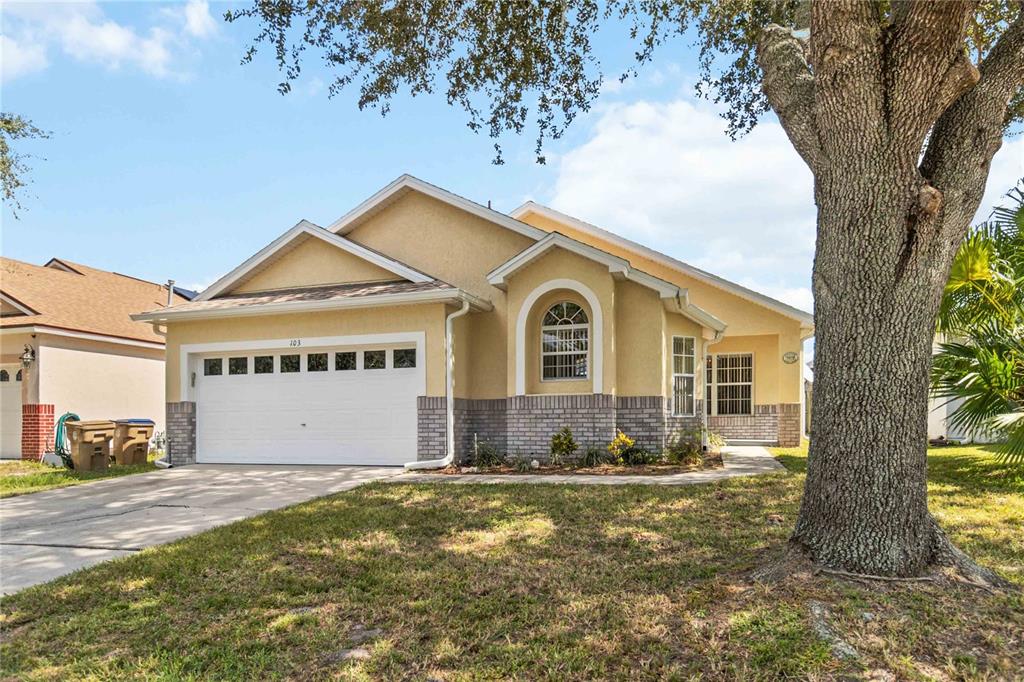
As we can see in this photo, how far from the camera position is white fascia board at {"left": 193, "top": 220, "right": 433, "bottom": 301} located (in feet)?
46.1

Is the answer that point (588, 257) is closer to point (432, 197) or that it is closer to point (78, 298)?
point (432, 197)

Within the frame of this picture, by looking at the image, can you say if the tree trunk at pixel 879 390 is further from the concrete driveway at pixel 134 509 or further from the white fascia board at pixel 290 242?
the white fascia board at pixel 290 242

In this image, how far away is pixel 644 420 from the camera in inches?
510

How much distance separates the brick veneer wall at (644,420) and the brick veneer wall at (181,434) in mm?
9538

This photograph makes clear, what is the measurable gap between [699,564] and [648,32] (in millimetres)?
9179

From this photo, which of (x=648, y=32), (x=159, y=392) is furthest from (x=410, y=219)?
(x=159, y=392)

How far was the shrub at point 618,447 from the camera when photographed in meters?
12.6

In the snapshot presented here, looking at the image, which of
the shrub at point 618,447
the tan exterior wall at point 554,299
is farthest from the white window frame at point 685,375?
the tan exterior wall at point 554,299

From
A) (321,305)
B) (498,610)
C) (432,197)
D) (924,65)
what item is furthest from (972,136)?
(432,197)

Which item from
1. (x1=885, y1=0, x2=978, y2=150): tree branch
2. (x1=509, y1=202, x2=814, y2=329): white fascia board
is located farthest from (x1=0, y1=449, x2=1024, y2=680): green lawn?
(x1=509, y1=202, x2=814, y2=329): white fascia board

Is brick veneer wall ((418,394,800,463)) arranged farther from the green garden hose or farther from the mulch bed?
the green garden hose

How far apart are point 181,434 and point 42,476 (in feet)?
8.68

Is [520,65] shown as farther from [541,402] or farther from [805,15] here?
[541,402]

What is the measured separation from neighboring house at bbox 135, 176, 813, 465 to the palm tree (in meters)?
4.84
